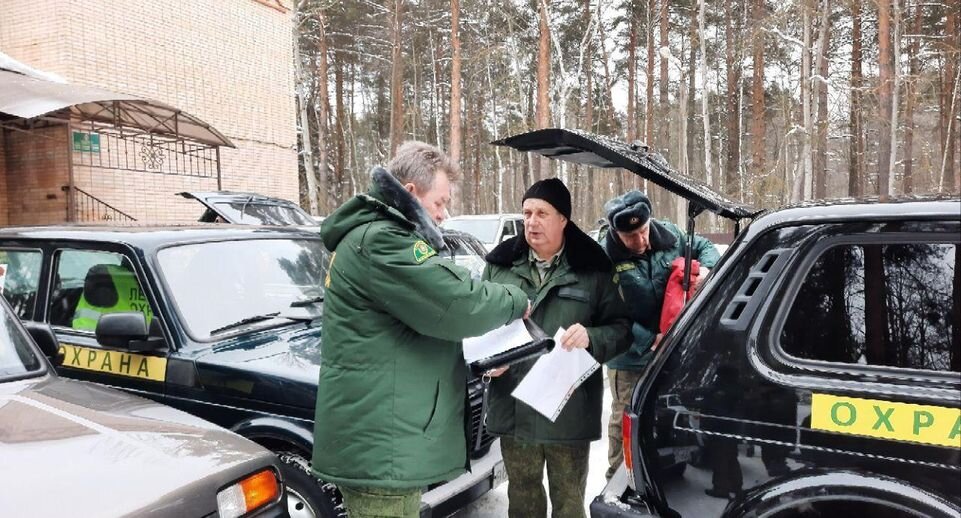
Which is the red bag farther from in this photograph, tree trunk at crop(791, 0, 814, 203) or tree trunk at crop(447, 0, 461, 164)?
tree trunk at crop(791, 0, 814, 203)

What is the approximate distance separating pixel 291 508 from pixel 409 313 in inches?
59.5

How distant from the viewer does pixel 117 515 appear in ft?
5.73

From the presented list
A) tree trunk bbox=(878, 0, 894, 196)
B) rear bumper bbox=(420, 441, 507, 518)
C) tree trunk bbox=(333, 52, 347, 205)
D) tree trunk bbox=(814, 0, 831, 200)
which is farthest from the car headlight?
tree trunk bbox=(333, 52, 347, 205)

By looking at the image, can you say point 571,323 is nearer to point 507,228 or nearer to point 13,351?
point 13,351

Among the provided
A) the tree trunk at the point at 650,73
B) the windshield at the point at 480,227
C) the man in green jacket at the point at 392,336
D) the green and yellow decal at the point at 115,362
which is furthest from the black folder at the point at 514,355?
the tree trunk at the point at 650,73

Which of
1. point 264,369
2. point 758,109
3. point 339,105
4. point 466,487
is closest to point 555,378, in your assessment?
point 466,487

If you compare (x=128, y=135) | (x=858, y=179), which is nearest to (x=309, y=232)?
(x=128, y=135)

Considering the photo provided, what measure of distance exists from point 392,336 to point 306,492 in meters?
1.28

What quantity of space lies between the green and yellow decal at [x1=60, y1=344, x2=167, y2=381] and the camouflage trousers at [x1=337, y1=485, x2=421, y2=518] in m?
1.57

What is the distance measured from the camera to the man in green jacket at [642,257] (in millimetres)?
3234

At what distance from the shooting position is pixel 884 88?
14.1m

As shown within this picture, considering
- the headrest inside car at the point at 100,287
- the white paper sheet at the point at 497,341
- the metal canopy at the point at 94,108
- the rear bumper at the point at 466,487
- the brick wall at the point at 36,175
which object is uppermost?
the metal canopy at the point at 94,108

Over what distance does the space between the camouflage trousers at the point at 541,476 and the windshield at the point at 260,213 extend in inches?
250

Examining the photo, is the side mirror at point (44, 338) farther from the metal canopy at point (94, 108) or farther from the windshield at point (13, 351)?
the metal canopy at point (94, 108)
